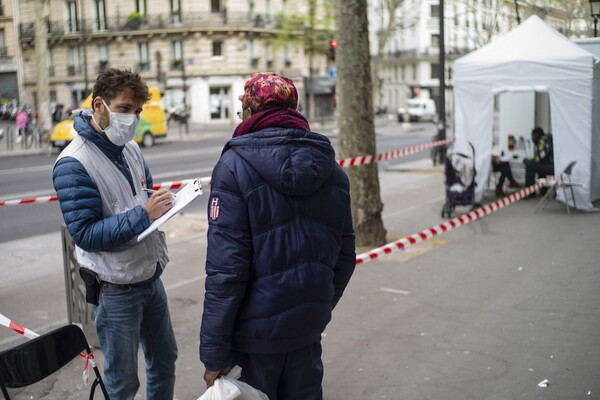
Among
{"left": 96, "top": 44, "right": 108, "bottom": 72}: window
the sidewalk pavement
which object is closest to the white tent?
the sidewalk pavement

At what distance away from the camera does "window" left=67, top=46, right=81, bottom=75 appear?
54666 mm

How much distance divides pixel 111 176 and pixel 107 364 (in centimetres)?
91

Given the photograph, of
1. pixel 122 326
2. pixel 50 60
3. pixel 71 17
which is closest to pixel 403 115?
pixel 71 17

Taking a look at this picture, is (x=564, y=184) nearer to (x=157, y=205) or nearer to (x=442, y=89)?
(x=442, y=89)

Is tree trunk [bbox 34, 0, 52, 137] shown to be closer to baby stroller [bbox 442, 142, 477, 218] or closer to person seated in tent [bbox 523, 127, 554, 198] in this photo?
baby stroller [bbox 442, 142, 477, 218]

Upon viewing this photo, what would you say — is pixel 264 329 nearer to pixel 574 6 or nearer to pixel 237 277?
pixel 237 277

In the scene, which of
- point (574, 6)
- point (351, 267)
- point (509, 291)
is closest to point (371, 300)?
point (509, 291)

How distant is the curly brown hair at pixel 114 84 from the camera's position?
3234 mm

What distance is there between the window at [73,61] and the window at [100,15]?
250 cm

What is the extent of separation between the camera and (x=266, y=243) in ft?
8.75

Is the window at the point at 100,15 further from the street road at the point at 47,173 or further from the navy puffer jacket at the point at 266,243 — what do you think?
the navy puffer jacket at the point at 266,243

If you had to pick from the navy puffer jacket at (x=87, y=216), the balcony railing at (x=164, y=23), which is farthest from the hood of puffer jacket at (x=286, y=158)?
the balcony railing at (x=164, y=23)

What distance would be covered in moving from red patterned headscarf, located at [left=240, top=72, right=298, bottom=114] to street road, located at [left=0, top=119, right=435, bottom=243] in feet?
28.4

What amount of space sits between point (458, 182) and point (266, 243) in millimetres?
9342
